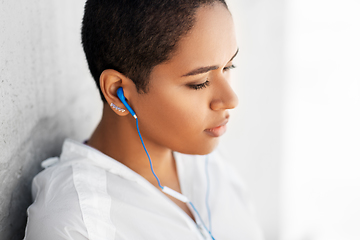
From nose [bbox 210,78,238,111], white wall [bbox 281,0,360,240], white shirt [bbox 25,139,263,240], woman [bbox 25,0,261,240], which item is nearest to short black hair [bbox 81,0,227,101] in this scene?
woman [bbox 25,0,261,240]

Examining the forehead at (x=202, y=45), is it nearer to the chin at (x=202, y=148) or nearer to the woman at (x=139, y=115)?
the woman at (x=139, y=115)

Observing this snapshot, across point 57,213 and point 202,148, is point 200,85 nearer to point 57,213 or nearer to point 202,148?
point 202,148

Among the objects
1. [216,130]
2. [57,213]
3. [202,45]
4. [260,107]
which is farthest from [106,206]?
[260,107]

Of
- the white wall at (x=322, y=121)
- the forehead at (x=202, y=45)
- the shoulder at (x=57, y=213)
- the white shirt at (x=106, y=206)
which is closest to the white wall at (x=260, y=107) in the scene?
the white wall at (x=322, y=121)

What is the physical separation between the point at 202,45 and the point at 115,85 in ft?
0.85

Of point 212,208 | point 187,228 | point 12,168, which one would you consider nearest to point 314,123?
point 212,208

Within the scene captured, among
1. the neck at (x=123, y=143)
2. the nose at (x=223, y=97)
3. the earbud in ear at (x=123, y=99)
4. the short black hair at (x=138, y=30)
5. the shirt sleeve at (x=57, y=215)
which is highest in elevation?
the short black hair at (x=138, y=30)

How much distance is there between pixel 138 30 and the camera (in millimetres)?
833

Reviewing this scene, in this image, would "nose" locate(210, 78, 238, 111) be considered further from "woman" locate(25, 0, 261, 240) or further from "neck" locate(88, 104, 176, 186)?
"neck" locate(88, 104, 176, 186)

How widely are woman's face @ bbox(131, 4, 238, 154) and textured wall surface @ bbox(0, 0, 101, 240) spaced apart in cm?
31

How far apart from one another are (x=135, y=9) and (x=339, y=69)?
1870 mm

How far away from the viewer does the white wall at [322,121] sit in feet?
7.34

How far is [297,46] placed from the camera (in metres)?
2.31

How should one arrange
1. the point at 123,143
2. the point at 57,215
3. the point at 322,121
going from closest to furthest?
the point at 57,215 < the point at 123,143 < the point at 322,121
